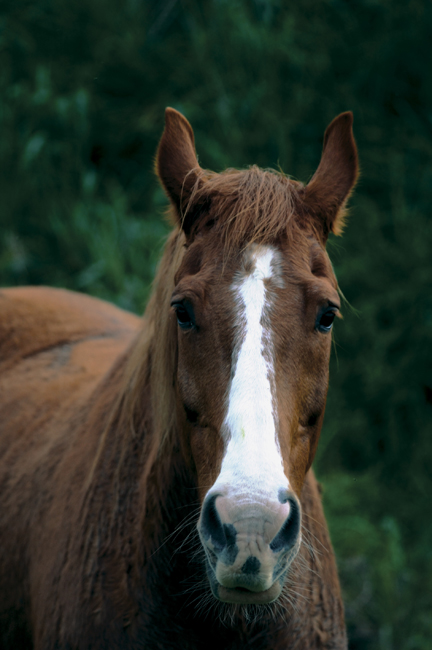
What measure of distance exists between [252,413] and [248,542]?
0.27m

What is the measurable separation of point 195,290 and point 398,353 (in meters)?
4.73

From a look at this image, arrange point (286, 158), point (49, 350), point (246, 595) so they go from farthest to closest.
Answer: point (286, 158), point (49, 350), point (246, 595)

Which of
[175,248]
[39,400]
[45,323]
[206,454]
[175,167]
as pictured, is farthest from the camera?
[45,323]

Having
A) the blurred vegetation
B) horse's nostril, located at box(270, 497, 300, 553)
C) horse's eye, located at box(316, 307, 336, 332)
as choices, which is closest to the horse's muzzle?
horse's nostril, located at box(270, 497, 300, 553)

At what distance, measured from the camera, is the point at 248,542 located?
120 centimetres

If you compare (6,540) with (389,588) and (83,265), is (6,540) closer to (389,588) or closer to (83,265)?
(389,588)

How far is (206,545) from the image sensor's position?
4.27 ft

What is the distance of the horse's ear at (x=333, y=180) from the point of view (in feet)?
5.70

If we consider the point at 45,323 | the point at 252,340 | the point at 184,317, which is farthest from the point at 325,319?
the point at 45,323

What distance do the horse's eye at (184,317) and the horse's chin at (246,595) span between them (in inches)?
25.2

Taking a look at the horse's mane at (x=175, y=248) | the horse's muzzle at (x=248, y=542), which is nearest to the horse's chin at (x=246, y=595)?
the horse's muzzle at (x=248, y=542)

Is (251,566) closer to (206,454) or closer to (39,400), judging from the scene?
(206,454)

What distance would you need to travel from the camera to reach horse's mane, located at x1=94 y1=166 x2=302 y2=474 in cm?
160

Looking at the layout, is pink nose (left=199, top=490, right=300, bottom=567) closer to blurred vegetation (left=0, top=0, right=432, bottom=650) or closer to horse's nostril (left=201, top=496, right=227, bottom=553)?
horse's nostril (left=201, top=496, right=227, bottom=553)
